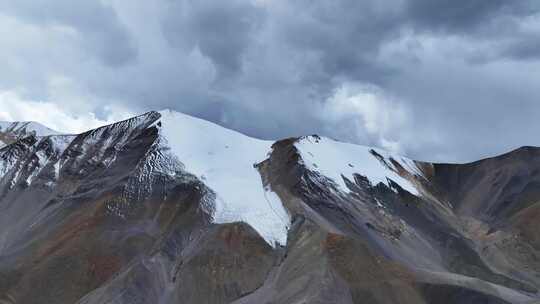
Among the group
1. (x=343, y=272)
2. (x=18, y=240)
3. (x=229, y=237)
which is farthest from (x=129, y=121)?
(x=343, y=272)

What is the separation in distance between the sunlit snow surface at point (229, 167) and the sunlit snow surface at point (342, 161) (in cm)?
879

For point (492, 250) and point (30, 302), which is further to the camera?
point (492, 250)

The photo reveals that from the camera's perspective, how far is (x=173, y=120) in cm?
12356

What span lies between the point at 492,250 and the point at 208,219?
1894 inches

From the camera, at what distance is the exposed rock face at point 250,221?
240 feet

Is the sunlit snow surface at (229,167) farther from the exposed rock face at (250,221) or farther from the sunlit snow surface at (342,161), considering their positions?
the sunlit snow surface at (342,161)

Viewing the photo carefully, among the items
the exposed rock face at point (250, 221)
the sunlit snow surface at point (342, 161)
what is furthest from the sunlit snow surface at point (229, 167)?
the sunlit snow surface at point (342, 161)

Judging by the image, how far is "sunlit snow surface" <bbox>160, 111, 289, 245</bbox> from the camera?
91.4m

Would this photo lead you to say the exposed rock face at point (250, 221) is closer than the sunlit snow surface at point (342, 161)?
Yes

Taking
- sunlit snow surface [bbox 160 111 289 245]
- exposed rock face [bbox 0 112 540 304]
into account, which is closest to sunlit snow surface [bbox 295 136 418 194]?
exposed rock face [bbox 0 112 540 304]

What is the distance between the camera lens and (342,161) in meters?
123

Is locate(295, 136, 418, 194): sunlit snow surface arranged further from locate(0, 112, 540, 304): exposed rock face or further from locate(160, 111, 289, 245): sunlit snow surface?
locate(160, 111, 289, 245): sunlit snow surface

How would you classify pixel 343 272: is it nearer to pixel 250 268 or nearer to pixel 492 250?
pixel 250 268

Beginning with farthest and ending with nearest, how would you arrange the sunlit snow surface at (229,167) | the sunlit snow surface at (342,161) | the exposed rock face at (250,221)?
1. the sunlit snow surface at (342,161)
2. the sunlit snow surface at (229,167)
3. the exposed rock face at (250,221)
